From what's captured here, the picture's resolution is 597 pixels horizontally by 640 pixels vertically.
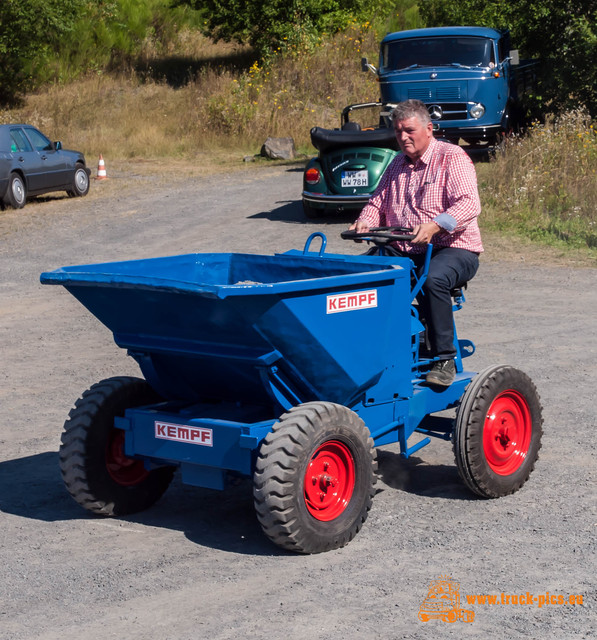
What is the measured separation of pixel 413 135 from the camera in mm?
5891

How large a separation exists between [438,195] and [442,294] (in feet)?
2.01

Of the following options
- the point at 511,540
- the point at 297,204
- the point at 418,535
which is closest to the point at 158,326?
the point at 418,535

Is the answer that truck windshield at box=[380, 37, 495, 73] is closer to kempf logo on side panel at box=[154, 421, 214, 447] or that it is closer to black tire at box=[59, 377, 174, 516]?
black tire at box=[59, 377, 174, 516]

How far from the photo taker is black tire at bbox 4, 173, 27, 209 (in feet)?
61.8

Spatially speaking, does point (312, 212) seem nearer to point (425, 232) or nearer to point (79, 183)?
point (79, 183)

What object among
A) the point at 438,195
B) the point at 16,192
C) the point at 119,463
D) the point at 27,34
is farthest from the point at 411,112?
the point at 27,34

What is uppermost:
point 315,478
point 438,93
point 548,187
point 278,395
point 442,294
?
point 438,93

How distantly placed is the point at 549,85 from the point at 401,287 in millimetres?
16557

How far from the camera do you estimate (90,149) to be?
89.1ft

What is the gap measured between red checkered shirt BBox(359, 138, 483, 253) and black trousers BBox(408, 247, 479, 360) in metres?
0.13

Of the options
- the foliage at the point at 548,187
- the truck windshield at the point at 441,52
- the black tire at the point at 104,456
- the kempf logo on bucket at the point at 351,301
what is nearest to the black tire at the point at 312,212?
the foliage at the point at 548,187

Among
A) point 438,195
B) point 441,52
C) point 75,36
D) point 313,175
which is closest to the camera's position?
point 438,195

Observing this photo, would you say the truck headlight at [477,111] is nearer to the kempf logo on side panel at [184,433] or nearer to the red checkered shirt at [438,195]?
the red checkered shirt at [438,195]

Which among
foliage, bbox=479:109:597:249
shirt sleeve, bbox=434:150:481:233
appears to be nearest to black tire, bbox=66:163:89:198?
foliage, bbox=479:109:597:249
